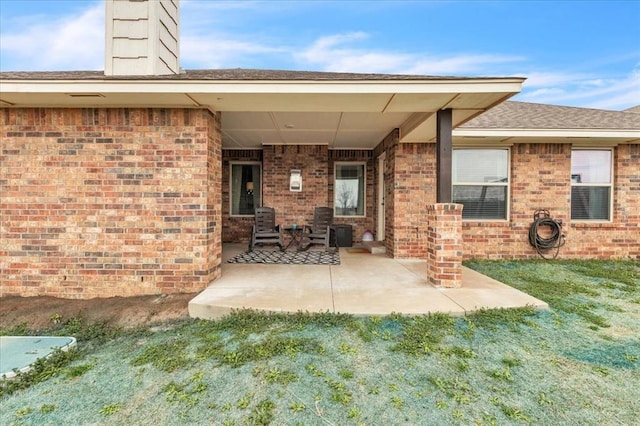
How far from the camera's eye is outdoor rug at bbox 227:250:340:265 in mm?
5446

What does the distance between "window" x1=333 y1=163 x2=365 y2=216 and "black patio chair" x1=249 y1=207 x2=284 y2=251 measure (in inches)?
75.7

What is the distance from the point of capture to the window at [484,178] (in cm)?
621

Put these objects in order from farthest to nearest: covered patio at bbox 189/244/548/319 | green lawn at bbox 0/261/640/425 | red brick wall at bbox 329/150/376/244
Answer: red brick wall at bbox 329/150/376/244 < covered patio at bbox 189/244/548/319 < green lawn at bbox 0/261/640/425

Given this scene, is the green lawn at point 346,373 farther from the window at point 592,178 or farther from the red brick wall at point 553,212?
the window at point 592,178

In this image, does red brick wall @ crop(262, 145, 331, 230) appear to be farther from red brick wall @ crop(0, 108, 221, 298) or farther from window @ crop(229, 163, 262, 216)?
red brick wall @ crop(0, 108, 221, 298)

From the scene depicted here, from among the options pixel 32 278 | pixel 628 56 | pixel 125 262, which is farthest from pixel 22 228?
pixel 628 56

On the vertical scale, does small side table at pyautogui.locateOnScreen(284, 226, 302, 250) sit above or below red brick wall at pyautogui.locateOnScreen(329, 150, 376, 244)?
below

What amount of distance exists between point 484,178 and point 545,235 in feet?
5.46

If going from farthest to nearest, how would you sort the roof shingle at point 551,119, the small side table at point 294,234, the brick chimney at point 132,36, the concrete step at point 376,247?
the small side table at point 294,234
the concrete step at point 376,247
the roof shingle at point 551,119
the brick chimney at point 132,36

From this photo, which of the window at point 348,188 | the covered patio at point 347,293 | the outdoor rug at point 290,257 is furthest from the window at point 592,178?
the outdoor rug at point 290,257

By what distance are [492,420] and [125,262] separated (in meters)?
3.94

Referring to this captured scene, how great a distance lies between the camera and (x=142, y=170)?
375cm

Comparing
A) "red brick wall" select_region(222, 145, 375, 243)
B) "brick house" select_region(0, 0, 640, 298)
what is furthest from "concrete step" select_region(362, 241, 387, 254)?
"brick house" select_region(0, 0, 640, 298)

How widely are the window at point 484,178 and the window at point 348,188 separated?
8.43 feet
